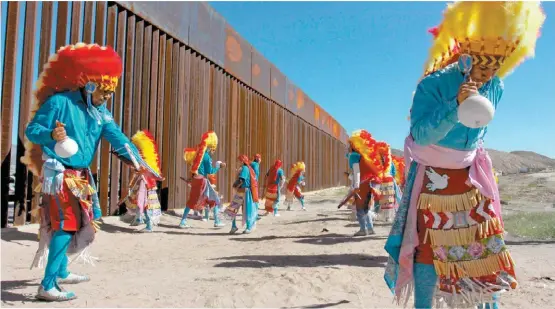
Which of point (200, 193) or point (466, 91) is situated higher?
point (466, 91)

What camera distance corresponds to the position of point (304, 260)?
5.18 metres

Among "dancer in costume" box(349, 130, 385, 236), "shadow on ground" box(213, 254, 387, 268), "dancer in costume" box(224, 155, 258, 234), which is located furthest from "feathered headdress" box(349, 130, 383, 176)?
"shadow on ground" box(213, 254, 387, 268)

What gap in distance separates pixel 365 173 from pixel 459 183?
201 inches

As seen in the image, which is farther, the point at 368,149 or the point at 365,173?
the point at 368,149

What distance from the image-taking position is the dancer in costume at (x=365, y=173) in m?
6.99

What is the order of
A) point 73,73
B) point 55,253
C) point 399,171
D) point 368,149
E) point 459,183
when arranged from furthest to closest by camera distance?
1. point 399,171
2. point 368,149
3. point 73,73
4. point 55,253
5. point 459,183

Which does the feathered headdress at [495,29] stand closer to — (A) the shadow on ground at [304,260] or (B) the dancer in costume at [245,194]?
(A) the shadow on ground at [304,260]

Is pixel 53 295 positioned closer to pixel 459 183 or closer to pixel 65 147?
pixel 65 147

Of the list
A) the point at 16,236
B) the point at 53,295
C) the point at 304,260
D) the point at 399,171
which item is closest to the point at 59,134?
the point at 53,295

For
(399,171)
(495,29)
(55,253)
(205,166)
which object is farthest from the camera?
(399,171)

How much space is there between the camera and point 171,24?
11.3 metres

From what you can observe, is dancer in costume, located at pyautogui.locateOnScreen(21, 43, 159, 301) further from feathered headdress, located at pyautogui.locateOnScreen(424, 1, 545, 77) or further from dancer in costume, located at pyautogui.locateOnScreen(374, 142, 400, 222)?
dancer in costume, located at pyautogui.locateOnScreen(374, 142, 400, 222)

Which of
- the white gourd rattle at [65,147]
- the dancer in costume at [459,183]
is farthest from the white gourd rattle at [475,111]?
the white gourd rattle at [65,147]

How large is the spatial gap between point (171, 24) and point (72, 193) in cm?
898
